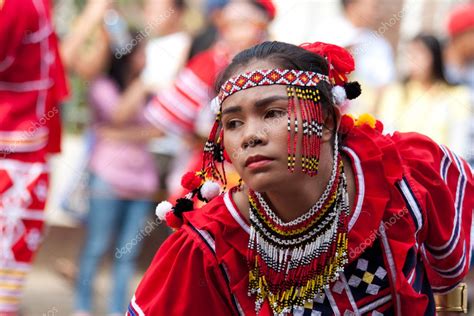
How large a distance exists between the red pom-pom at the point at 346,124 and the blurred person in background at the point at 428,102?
3050mm

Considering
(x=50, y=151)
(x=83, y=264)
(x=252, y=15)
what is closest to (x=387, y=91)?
(x=252, y=15)

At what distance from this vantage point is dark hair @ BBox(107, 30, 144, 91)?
6.59 meters

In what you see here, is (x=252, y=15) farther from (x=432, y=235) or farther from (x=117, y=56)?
(x=432, y=235)

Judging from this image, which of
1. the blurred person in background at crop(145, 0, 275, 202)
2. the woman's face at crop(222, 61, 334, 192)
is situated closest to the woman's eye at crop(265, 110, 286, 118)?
the woman's face at crop(222, 61, 334, 192)

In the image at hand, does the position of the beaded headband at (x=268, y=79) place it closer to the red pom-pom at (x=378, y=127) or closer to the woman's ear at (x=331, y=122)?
the woman's ear at (x=331, y=122)

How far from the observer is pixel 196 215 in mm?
3088

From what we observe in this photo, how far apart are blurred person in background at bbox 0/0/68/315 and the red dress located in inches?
60.7

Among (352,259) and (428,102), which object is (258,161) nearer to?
(352,259)

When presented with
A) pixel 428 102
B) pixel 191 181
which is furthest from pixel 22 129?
pixel 428 102

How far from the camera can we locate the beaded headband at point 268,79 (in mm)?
2908

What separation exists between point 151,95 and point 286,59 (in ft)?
12.2

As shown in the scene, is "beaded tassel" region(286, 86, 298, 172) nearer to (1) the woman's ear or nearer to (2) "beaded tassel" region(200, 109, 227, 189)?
(1) the woman's ear

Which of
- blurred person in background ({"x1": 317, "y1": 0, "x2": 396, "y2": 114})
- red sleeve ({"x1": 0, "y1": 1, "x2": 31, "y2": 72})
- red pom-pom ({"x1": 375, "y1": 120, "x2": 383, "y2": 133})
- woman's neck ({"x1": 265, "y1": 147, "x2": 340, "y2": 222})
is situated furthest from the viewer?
blurred person in background ({"x1": 317, "y1": 0, "x2": 396, "y2": 114})

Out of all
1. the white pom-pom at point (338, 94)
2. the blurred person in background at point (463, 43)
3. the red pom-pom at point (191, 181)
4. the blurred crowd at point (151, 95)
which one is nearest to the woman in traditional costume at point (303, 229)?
the white pom-pom at point (338, 94)
